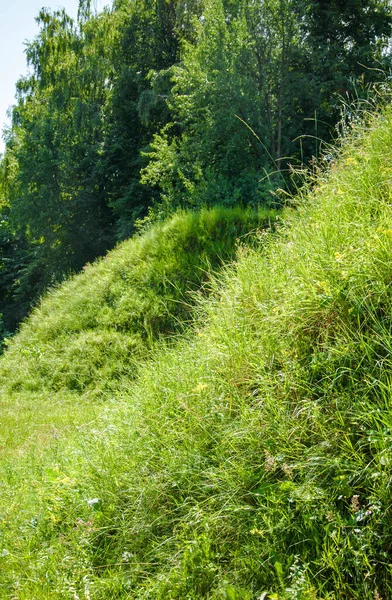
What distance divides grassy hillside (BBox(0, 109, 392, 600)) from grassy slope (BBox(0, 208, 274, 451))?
341 cm

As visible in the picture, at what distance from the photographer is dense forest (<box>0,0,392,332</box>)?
559 inches

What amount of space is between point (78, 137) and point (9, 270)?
732 centimetres

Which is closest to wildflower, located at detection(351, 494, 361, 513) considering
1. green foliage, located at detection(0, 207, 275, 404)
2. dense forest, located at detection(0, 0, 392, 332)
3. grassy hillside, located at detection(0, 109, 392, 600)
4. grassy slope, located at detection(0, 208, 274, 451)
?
grassy hillside, located at detection(0, 109, 392, 600)

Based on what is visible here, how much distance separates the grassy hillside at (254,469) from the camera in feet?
8.65

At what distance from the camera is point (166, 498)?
3.21 meters

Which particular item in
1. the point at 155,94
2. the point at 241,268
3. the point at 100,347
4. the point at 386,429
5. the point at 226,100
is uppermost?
Answer: the point at 155,94

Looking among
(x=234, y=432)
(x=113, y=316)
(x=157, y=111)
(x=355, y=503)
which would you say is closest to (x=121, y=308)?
(x=113, y=316)

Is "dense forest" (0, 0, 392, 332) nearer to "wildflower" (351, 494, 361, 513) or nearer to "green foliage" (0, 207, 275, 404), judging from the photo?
"green foliage" (0, 207, 275, 404)

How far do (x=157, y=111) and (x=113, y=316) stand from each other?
568 inches

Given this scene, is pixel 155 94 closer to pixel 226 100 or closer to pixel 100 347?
pixel 226 100

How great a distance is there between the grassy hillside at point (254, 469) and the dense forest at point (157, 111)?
894 centimetres

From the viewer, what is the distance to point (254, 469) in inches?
119

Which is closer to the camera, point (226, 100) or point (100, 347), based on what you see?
point (100, 347)

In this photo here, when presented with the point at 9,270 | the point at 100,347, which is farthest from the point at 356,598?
the point at 9,270
